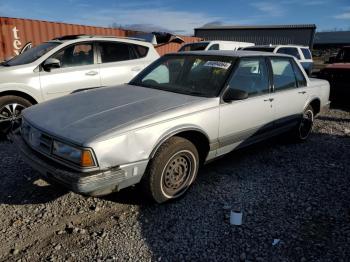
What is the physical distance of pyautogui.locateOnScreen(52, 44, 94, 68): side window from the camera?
5.70 m

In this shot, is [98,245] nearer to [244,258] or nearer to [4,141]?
[244,258]

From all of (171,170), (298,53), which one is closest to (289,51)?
(298,53)

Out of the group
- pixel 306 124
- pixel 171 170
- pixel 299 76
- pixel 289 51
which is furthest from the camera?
pixel 289 51

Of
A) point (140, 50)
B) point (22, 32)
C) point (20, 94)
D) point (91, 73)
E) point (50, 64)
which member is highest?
point (22, 32)

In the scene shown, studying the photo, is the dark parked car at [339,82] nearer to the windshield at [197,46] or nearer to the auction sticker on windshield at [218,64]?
the windshield at [197,46]

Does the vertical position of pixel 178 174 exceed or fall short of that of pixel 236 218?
→ it exceeds it

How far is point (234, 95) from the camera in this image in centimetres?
361

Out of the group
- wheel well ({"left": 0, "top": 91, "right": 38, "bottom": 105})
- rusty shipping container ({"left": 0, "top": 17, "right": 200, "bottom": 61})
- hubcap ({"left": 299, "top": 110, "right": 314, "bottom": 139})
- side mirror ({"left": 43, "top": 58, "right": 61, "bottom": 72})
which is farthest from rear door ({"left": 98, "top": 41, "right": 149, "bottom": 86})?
rusty shipping container ({"left": 0, "top": 17, "right": 200, "bottom": 61})

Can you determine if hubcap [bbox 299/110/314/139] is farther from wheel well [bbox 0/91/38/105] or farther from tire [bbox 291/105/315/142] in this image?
wheel well [bbox 0/91/38/105]

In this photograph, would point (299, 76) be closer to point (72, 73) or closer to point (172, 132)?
point (172, 132)

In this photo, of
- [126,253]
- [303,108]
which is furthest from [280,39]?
[126,253]

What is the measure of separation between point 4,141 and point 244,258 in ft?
14.0

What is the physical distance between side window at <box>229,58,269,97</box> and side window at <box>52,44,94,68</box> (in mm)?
3189

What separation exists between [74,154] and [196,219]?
136 centimetres
